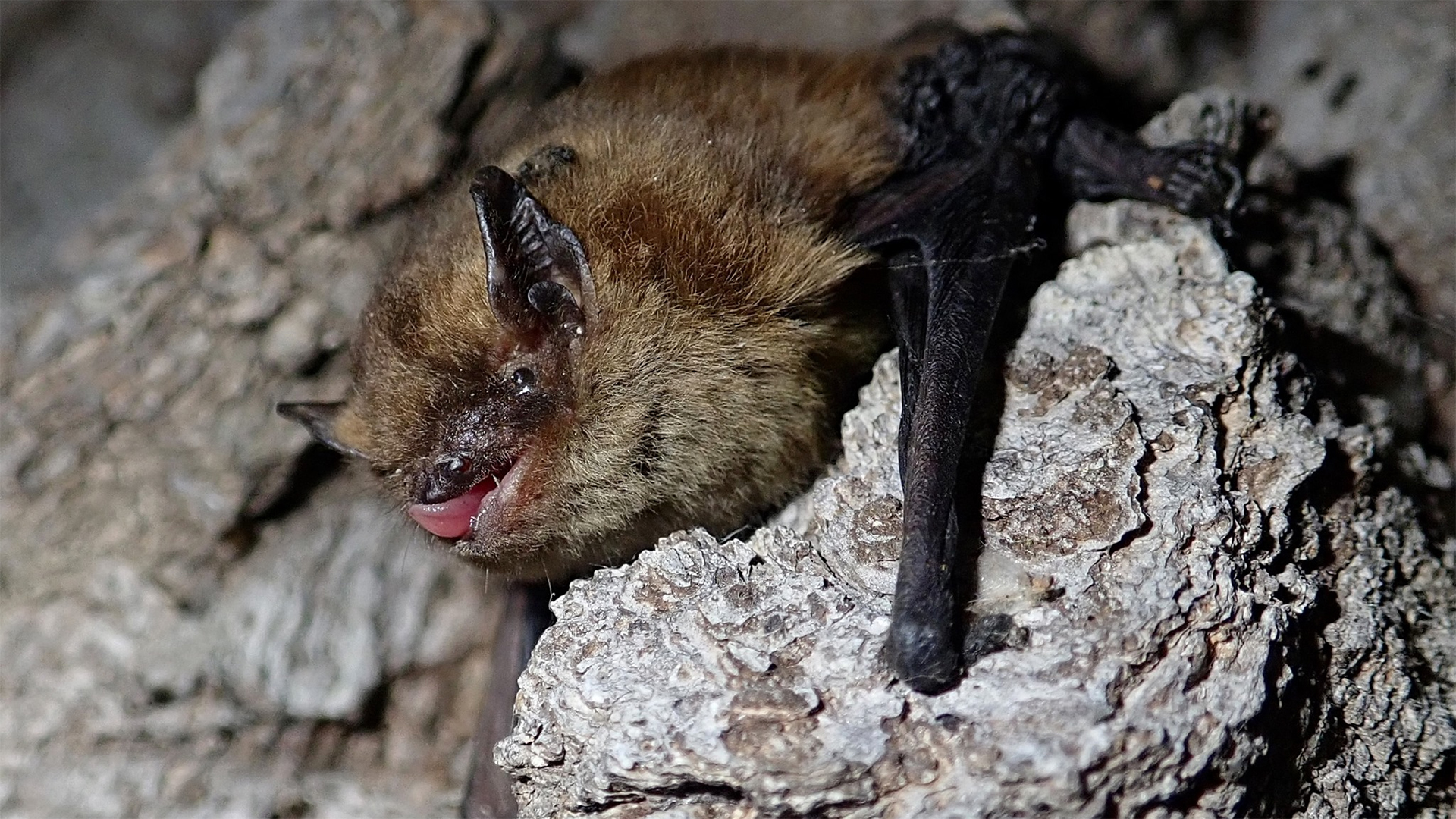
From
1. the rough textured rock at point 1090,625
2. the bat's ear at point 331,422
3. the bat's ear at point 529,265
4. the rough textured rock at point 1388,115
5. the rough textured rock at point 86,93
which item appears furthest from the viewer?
the rough textured rock at point 86,93

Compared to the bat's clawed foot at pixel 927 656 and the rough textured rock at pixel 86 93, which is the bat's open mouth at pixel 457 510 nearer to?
the bat's clawed foot at pixel 927 656

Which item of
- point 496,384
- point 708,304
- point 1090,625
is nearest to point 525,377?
point 496,384

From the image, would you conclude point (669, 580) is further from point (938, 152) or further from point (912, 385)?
point (938, 152)

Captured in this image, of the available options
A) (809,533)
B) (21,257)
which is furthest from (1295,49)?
(21,257)

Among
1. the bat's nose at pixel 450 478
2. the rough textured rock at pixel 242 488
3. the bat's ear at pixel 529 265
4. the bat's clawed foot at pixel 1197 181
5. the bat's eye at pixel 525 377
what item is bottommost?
the rough textured rock at pixel 242 488

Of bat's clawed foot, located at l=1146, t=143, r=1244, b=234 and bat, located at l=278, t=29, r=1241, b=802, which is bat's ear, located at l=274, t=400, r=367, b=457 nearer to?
bat, located at l=278, t=29, r=1241, b=802

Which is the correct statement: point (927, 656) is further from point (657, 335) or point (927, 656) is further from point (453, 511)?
point (453, 511)

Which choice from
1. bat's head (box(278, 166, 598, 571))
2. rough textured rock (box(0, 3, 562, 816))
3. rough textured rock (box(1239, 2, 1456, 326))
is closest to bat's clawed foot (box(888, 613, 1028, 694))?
bat's head (box(278, 166, 598, 571))

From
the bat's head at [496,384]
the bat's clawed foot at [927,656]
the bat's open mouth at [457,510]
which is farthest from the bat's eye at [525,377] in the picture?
the bat's clawed foot at [927,656]
